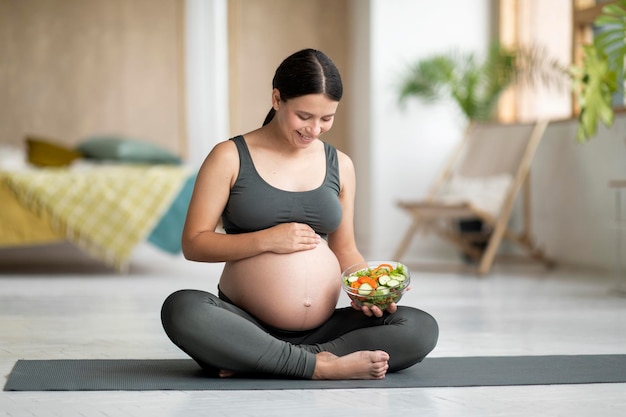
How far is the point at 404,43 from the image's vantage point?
751 cm

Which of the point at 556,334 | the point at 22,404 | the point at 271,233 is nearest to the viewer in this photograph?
the point at 22,404

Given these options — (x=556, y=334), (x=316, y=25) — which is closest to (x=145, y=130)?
(x=316, y=25)

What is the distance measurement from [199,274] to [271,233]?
3216 mm

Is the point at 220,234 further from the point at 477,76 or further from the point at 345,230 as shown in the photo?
the point at 477,76

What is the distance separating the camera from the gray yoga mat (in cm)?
238

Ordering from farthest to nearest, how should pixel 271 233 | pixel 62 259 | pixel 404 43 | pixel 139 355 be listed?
pixel 404 43 → pixel 62 259 → pixel 139 355 → pixel 271 233

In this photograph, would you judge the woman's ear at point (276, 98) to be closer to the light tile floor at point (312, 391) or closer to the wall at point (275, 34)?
the light tile floor at point (312, 391)

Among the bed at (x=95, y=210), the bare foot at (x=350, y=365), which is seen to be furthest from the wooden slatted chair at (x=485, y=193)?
the bare foot at (x=350, y=365)

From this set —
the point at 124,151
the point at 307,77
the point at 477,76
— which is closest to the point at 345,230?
the point at 307,77

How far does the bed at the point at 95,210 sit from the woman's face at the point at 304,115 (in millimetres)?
3168

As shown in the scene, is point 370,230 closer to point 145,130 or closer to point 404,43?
point 404,43

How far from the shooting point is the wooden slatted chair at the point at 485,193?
5.84 metres

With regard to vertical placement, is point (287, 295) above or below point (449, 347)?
above

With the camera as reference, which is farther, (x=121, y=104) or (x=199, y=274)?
(x=121, y=104)
